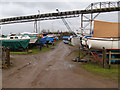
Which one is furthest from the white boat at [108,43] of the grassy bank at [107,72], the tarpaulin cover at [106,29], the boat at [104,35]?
the grassy bank at [107,72]

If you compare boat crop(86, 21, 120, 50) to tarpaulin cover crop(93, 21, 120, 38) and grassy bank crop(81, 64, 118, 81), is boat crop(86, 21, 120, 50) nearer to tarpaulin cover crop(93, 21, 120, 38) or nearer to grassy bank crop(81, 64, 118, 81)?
tarpaulin cover crop(93, 21, 120, 38)

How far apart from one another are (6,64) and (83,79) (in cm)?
628

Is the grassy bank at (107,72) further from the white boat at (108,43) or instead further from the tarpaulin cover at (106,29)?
the tarpaulin cover at (106,29)

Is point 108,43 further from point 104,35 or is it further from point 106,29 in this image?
point 106,29

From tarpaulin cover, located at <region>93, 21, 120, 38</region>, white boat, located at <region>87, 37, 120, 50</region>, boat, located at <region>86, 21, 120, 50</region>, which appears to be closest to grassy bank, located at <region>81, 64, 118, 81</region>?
white boat, located at <region>87, 37, 120, 50</region>

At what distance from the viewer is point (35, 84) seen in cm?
549

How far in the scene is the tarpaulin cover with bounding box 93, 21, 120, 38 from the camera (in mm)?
11086

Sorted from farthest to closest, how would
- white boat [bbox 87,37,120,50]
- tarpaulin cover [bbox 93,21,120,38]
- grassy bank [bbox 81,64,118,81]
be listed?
1. tarpaulin cover [bbox 93,21,120,38]
2. white boat [bbox 87,37,120,50]
3. grassy bank [bbox 81,64,118,81]

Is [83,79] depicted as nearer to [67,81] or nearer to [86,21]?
[67,81]

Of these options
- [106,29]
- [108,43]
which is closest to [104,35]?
[106,29]

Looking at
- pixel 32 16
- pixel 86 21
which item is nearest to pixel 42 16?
pixel 32 16

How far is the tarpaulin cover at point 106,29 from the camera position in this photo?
1109cm

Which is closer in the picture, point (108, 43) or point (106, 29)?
point (108, 43)

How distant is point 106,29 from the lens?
11336 millimetres
